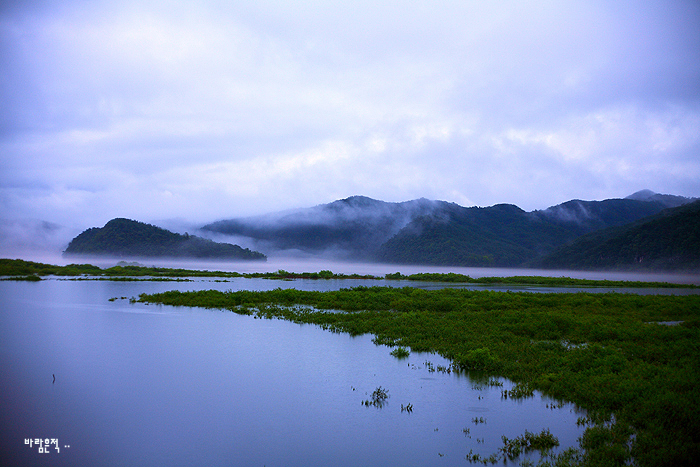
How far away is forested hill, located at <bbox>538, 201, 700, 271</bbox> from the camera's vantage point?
9944 centimetres

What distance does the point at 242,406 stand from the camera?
10867 mm

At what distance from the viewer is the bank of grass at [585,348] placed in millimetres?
8359

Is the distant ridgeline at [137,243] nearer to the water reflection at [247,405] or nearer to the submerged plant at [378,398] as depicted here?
the water reflection at [247,405]

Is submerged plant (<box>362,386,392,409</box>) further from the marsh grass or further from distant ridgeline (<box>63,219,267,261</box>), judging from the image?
distant ridgeline (<box>63,219,267,261</box>)

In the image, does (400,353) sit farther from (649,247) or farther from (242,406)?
(649,247)

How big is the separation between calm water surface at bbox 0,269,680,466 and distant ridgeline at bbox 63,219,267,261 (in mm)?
129566

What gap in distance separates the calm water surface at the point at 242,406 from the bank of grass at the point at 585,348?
1.03 m

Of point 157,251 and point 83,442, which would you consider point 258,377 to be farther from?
point 157,251

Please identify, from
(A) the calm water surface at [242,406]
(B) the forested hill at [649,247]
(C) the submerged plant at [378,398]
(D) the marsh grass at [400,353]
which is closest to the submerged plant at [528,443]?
(A) the calm water surface at [242,406]

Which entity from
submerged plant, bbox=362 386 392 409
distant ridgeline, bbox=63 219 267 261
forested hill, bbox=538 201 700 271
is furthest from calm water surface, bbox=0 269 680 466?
distant ridgeline, bbox=63 219 267 261

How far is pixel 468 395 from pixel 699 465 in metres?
5.29

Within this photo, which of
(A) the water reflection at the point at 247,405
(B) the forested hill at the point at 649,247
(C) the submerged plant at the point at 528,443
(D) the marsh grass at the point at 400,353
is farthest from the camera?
(B) the forested hill at the point at 649,247

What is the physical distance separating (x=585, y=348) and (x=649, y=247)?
118472 mm

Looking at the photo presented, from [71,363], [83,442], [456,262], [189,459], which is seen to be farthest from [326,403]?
[456,262]
